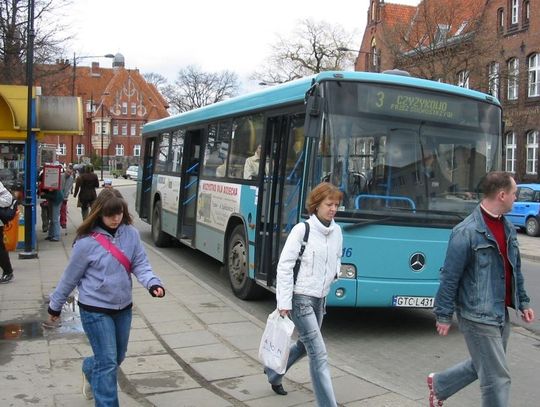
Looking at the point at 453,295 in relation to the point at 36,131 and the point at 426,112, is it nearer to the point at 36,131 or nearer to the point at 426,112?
the point at 426,112

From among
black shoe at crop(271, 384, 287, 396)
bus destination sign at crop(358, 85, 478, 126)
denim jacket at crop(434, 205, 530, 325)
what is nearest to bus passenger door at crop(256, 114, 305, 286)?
bus destination sign at crop(358, 85, 478, 126)

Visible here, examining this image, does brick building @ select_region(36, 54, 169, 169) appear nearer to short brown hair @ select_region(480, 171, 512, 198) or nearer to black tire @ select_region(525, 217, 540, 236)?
black tire @ select_region(525, 217, 540, 236)

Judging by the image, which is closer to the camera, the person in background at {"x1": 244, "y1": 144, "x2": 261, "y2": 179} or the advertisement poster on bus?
the person in background at {"x1": 244, "y1": 144, "x2": 261, "y2": 179}

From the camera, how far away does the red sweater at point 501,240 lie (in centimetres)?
383

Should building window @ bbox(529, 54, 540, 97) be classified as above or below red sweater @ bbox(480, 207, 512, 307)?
above

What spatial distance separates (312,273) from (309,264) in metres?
0.07

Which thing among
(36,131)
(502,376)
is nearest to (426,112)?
(502,376)

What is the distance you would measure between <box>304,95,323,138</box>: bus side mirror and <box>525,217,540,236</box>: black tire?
16436 mm

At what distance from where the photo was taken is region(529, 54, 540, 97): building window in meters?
33.6

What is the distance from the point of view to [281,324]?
455 cm

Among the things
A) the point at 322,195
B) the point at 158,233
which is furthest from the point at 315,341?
the point at 158,233

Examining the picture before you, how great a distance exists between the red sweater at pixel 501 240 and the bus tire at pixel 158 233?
10905 millimetres

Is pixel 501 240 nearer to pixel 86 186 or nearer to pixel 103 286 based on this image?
pixel 103 286

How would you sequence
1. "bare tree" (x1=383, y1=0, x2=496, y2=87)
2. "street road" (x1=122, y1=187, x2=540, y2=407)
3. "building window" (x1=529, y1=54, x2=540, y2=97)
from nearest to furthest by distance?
"street road" (x1=122, y1=187, x2=540, y2=407)
"bare tree" (x1=383, y1=0, x2=496, y2=87)
"building window" (x1=529, y1=54, x2=540, y2=97)
